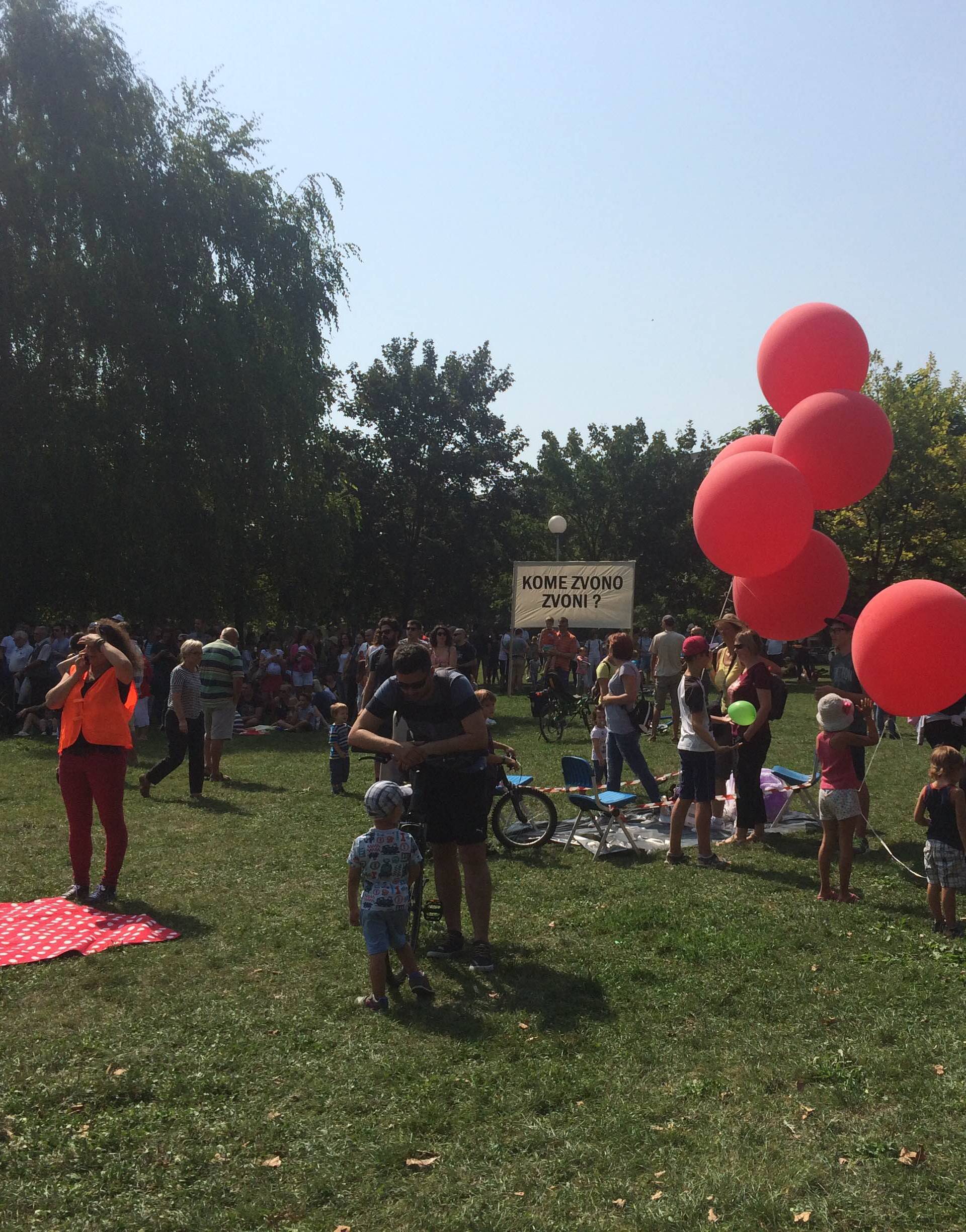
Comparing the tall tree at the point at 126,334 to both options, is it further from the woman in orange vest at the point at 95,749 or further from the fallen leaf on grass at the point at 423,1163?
the fallen leaf on grass at the point at 423,1163

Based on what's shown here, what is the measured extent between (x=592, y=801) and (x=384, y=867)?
3.44 m

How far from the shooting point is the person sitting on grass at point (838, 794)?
7.00 m

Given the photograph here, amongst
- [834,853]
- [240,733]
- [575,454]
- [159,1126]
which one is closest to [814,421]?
[834,853]

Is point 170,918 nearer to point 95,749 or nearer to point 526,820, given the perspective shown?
point 95,749

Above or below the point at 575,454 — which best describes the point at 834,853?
below

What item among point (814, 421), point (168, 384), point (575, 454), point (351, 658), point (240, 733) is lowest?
point (240, 733)

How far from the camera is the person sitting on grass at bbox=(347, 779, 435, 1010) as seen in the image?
524 centimetres

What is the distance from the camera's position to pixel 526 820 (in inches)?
352

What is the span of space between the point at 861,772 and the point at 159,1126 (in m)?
7.90

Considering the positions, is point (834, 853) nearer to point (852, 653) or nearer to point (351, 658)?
point (852, 653)

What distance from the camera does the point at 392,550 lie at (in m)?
38.9

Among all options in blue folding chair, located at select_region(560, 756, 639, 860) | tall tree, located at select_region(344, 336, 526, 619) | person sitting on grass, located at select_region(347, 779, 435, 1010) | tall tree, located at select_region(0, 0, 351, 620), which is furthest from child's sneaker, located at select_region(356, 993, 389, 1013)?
tall tree, located at select_region(344, 336, 526, 619)

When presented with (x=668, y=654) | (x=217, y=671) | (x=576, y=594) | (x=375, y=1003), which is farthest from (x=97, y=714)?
(x=576, y=594)

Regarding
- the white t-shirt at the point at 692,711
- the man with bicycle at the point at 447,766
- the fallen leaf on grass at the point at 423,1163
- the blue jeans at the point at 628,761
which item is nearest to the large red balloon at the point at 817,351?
the white t-shirt at the point at 692,711
